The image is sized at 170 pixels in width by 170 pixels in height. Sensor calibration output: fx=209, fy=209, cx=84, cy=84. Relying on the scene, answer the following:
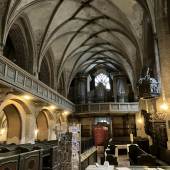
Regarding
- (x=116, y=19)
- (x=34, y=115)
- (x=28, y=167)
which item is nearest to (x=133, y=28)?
(x=116, y=19)

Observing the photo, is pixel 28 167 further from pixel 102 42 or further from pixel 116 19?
pixel 102 42

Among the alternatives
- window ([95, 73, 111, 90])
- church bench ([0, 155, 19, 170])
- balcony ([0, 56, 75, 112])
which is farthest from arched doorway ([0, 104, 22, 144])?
window ([95, 73, 111, 90])

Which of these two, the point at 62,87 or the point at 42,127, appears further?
the point at 62,87

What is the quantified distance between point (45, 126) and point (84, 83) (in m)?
8.77

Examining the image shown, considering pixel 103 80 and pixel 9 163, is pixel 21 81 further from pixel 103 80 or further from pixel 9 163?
pixel 103 80

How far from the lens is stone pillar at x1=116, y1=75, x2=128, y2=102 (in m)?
23.5

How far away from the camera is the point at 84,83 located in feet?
81.8

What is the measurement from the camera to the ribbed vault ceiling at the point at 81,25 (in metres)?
12.4

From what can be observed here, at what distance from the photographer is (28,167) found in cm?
648

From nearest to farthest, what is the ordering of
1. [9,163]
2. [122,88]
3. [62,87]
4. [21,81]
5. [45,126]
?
[9,163]
[21,81]
[45,126]
[62,87]
[122,88]

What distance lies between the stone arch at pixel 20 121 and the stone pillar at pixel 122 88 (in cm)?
1243

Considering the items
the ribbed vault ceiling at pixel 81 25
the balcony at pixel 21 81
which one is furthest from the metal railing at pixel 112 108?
the balcony at pixel 21 81

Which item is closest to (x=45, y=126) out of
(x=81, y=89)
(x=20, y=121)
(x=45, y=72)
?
(x=45, y=72)

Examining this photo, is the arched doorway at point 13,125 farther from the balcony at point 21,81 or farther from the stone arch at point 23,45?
the stone arch at point 23,45
